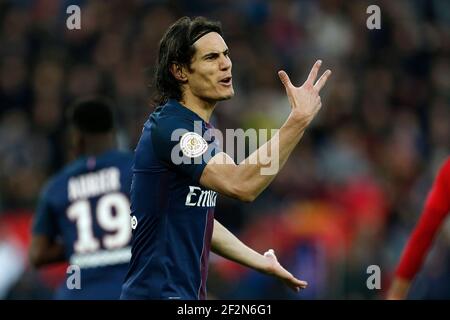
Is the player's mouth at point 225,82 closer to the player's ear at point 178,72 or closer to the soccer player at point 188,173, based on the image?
the soccer player at point 188,173

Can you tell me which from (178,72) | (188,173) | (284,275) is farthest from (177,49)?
(284,275)

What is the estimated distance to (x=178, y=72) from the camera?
5613mm

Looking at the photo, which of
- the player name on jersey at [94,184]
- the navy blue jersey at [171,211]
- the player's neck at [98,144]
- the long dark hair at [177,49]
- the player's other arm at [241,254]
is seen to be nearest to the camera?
the navy blue jersey at [171,211]

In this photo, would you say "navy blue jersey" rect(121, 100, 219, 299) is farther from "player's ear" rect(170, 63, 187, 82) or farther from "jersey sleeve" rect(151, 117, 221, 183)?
"player's ear" rect(170, 63, 187, 82)

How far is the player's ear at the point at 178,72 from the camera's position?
18.4ft

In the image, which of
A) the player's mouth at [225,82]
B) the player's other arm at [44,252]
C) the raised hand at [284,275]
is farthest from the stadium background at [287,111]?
the player's mouth at [225,82]

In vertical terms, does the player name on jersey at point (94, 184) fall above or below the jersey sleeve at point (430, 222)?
above

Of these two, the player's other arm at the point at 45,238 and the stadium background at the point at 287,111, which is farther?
the stadium background at the point at 287,111

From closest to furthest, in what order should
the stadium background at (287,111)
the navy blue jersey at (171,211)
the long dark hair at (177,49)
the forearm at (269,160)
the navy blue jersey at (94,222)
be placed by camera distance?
the forearm at (269,160) < the navy blue jersey at (171,211) < the long dark hair at (177,49) < the navy blue jersey at (94,222) < the stadium background at (287,111)

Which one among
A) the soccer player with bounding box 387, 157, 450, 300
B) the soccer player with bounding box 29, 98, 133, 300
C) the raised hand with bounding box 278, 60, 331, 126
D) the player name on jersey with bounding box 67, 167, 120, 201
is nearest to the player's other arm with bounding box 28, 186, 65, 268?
the soccer player with bounding box 29, 98, 133, 300

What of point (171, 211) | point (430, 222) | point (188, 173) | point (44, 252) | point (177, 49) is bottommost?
point (44, 252)

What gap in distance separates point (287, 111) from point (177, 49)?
23.1ft

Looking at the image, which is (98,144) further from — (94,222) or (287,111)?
(287,111)

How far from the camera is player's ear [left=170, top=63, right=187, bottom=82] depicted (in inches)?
221
